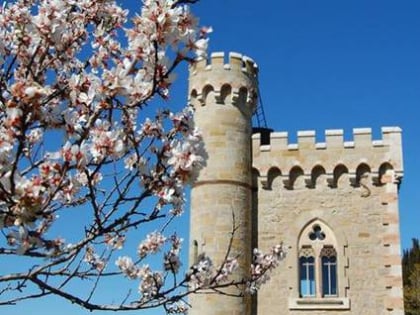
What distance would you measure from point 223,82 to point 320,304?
17.4 feet

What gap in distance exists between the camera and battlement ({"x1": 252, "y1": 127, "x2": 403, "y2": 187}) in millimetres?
14750

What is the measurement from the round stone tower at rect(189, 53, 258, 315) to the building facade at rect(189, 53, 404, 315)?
0.02m

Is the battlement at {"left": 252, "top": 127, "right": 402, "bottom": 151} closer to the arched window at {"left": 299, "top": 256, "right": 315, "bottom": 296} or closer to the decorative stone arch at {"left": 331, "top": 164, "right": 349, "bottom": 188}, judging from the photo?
the decorative stone arch at {"left": 331, "top": 164, "right": 349, "bottom": 188}

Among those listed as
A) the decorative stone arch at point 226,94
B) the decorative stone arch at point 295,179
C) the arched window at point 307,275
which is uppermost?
the decorative stone arch at point 226,94

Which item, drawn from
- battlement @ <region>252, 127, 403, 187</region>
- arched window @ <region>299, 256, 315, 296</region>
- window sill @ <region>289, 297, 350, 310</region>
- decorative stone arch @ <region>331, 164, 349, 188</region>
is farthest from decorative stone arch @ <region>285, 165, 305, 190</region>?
window sill @ <region>289, 297, 350, 310</region>

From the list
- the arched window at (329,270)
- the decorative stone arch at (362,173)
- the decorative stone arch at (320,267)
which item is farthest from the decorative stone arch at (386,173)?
the arched window at (329,270)

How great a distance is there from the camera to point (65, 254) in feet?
12.9

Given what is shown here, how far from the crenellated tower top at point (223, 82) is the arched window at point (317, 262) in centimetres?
320

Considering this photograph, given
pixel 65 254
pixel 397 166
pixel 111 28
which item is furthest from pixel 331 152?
pixel 65 254

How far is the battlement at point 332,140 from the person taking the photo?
14.9m

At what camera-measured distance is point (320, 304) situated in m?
14.1

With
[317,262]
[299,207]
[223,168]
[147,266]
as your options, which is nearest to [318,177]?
[299,207]

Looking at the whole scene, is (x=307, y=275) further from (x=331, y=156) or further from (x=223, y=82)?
(x=223, y=82)

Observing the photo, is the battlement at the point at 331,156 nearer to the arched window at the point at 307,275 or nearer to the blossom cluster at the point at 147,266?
the arched window at the point at 307,275
